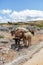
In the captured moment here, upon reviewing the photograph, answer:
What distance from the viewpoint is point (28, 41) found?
1969cm

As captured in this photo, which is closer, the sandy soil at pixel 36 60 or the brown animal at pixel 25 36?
the sandy soil at pixel 36 60

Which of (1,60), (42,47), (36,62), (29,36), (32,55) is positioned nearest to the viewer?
(36,62)

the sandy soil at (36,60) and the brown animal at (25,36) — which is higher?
the brown animal at (25,36)

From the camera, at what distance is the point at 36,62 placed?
1286 centimetres

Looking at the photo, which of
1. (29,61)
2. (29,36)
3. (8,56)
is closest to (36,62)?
(29,61)

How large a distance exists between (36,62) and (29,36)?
6.58 metres

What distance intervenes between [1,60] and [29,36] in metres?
5.82

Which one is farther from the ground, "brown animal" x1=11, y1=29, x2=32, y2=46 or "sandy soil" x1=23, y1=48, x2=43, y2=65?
"brown animal" x1=11, y1=29, x2=32, y2=46

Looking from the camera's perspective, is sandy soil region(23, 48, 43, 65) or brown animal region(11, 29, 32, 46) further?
brown animal region(11, 29, 32, 46)

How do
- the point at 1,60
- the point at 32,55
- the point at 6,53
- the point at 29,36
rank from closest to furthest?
1. the point at 1,60
2. the point at 32,55
3. the point at 6,53
4. the point at 29,36

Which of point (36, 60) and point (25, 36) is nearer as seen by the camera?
point (36, 60)

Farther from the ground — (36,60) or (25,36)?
(25,36)

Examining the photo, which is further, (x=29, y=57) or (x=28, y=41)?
(x=28, y=41)

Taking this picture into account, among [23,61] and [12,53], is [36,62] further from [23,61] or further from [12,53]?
[12,53]
